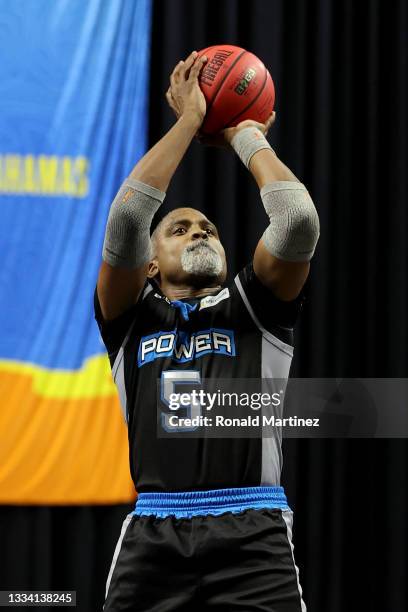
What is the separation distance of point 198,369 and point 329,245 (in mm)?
1855

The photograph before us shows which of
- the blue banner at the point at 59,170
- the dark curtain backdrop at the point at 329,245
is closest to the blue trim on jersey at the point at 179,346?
the blue banner at the point at 59,170

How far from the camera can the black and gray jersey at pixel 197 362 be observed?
190cm

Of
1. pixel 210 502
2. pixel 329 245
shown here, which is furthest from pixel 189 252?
pixel 329 245

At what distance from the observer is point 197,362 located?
2.01 m

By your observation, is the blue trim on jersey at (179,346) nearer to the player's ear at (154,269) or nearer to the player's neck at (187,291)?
the player's neck at (187,291)

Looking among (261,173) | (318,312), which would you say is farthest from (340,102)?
(261,173)

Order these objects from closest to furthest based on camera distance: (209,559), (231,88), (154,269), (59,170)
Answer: (209,559), (231,88), (154,269), (59,170)

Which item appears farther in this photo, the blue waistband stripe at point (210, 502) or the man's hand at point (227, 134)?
the man's hand at point (227, 134)

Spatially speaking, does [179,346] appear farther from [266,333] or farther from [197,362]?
[266,333]

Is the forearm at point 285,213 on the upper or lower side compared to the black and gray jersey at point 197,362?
upper

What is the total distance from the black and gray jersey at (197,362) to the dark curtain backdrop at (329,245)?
148cm

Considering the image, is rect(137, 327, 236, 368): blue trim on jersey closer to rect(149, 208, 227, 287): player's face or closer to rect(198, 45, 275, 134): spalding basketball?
rect(149, 208, 227, 287): player's face

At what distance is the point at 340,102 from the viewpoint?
3.80 m

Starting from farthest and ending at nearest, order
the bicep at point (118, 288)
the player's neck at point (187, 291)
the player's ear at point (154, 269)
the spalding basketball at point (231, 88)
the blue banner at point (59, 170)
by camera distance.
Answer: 1. the blue banner at point (59, 170)
2. the player's ear at point (154, 269)
3. the player's neck at point (187, 291)
4. the spalding basketball at point (231, 88)
5. the bicep at point (118, 288)
